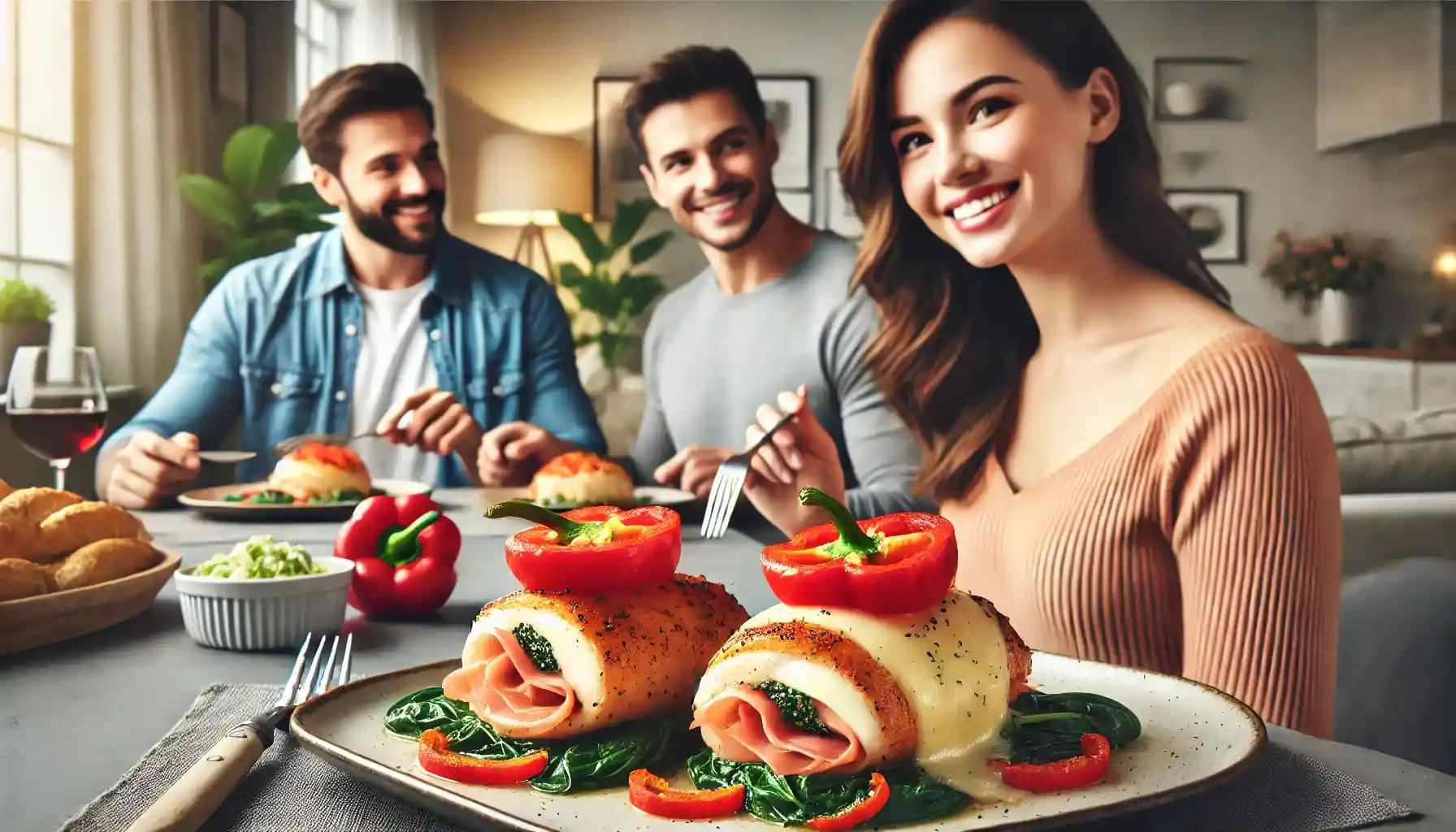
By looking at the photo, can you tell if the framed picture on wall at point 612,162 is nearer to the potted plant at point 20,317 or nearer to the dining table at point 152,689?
the potted plant at point 20,317

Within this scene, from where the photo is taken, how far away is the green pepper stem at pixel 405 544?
135 centimetres

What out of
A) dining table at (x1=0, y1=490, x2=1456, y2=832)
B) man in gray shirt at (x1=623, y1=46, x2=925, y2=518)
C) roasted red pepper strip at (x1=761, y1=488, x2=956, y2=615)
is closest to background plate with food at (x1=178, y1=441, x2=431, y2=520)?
dining table at (x1=0, y1=490, x2=1456, y2=832)

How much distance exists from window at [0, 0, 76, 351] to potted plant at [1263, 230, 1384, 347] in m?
3.18

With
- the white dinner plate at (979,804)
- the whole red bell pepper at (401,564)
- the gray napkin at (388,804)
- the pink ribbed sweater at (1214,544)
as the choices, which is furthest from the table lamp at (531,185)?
the gray napkin at (388,804)

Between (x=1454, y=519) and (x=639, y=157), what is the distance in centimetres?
207

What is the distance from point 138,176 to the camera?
10.3 feet

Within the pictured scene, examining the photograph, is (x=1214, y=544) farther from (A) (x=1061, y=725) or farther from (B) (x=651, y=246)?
(B) (x=651, y=246)

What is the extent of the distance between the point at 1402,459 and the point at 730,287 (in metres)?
1.63

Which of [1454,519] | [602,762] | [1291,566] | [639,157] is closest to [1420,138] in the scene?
[1454,519]

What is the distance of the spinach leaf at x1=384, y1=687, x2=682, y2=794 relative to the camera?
688 millimetres

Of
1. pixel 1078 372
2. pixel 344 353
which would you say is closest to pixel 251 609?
pixel 1078 372

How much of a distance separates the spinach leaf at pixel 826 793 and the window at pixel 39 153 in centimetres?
281

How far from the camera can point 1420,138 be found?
3.05 m

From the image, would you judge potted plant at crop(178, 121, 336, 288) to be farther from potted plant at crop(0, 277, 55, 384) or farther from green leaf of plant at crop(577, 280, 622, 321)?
green leaf of plant at crop(577, 280, 622, 321)
